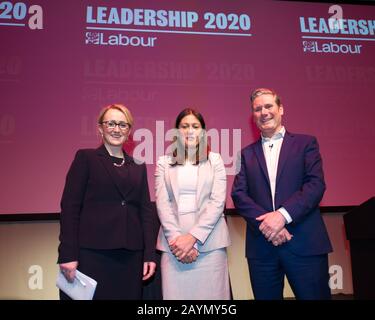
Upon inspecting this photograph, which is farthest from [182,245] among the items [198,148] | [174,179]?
[198,148]

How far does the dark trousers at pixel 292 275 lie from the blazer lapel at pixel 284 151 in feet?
1.53

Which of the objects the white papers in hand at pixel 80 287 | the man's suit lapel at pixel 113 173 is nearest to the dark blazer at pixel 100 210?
the man's suit lapel at pixel 113 173

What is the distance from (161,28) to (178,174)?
1770mm

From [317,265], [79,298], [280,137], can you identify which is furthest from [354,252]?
[79,298]

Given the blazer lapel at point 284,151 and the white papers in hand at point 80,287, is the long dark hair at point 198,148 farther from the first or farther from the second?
the white papers in hand at point 80,287

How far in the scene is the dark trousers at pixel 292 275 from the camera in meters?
2.25

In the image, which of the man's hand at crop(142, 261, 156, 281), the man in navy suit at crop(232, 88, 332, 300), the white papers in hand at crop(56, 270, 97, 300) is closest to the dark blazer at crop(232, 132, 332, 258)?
the man in navy suit at crop(232, 88, 332, 300)

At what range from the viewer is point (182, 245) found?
2.34m

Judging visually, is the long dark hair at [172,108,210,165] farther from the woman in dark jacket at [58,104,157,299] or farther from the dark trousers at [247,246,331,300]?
the dark trousers at [247,246,331,300]

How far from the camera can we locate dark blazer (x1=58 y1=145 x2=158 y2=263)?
7.02 feet

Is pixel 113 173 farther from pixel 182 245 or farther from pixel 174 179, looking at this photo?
pixel 182 245

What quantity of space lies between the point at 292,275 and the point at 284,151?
0.74 m
